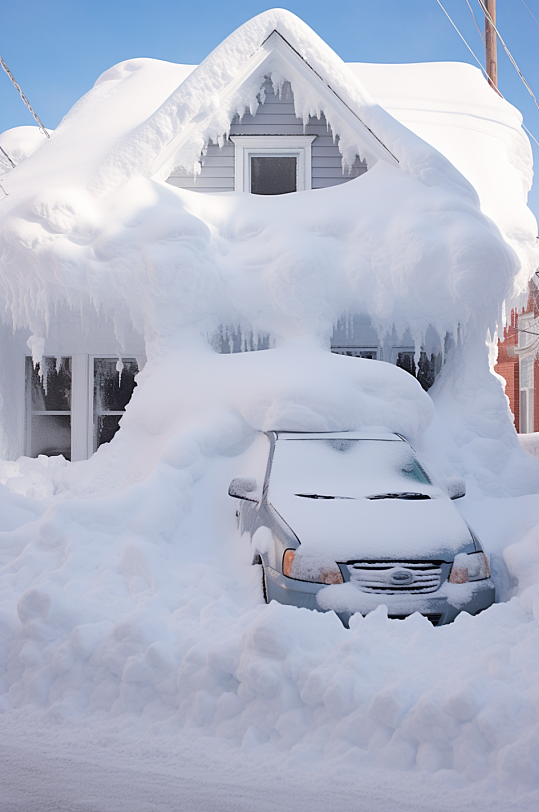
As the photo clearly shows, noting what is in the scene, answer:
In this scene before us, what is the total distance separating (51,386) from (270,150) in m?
5.41

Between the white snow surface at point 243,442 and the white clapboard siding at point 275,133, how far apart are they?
0.31m

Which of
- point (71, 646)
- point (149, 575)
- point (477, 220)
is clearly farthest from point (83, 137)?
point (71, 646)

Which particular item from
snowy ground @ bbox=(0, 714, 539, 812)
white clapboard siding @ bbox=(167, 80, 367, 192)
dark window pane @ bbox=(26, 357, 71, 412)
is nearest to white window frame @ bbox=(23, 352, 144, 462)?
dark window pane @ bbox=(26, 357, 71, 412)

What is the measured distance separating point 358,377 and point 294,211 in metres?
3.38

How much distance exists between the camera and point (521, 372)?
19.2 m

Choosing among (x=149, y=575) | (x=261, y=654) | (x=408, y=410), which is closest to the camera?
(x=261, y=654)

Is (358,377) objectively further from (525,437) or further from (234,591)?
(525,437)

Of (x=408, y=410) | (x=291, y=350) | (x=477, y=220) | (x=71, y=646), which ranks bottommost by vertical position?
(x=71, y=646)

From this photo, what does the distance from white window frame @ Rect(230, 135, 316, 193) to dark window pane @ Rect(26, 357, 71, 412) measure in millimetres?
4237

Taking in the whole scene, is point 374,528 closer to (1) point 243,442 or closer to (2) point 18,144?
(1) point 243,442

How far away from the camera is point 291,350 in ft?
25.9

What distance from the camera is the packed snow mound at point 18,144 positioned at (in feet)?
45.1

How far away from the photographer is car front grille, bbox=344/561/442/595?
13.2 feet

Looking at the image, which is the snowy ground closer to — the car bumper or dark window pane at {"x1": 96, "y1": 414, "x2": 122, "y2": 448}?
the car bumper
